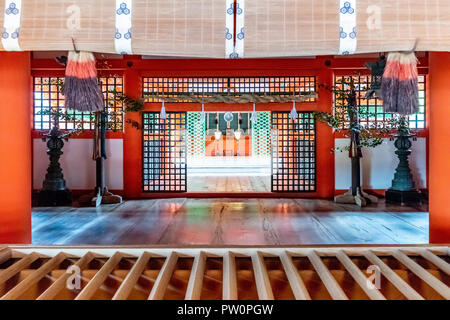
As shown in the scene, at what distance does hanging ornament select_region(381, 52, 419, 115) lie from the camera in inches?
73.5

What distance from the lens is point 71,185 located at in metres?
6.86

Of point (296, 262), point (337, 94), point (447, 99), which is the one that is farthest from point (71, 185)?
point (447, 99)

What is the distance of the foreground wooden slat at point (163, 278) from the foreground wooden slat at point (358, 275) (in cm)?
86

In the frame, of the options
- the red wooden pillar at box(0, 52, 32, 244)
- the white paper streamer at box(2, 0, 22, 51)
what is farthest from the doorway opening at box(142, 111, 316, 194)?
the white paper streamer at box(2, 0, 22, 51)

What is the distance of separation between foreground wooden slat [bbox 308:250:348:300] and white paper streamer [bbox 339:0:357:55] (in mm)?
1198

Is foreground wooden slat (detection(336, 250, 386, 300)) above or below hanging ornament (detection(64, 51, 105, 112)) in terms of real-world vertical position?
below

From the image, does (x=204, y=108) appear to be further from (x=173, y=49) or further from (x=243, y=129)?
(x=243, y=129)

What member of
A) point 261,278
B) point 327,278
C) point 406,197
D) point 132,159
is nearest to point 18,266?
point 261,278

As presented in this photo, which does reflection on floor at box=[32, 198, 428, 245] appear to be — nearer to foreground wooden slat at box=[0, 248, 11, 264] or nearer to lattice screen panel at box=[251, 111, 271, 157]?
foreground wooden slat at box=[0, 248, 11, 264]

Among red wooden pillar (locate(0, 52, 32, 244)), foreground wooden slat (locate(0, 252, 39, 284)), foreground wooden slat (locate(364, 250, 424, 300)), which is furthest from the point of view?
red wooden pillar (locate(0, 52, 32, 244))

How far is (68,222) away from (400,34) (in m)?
4.40

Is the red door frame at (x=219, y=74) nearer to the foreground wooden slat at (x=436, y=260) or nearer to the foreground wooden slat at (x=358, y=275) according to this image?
the foreground wooden slat at (x=436, y=260)

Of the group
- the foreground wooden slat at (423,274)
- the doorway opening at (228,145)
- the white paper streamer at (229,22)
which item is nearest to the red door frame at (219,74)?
the doorway opening at (228,145)

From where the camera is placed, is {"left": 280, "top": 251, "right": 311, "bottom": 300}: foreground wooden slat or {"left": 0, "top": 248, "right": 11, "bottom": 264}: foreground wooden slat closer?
{"left": 280, "top": 251, "right": 311, "bottom": 300}: foreground wooden slat
